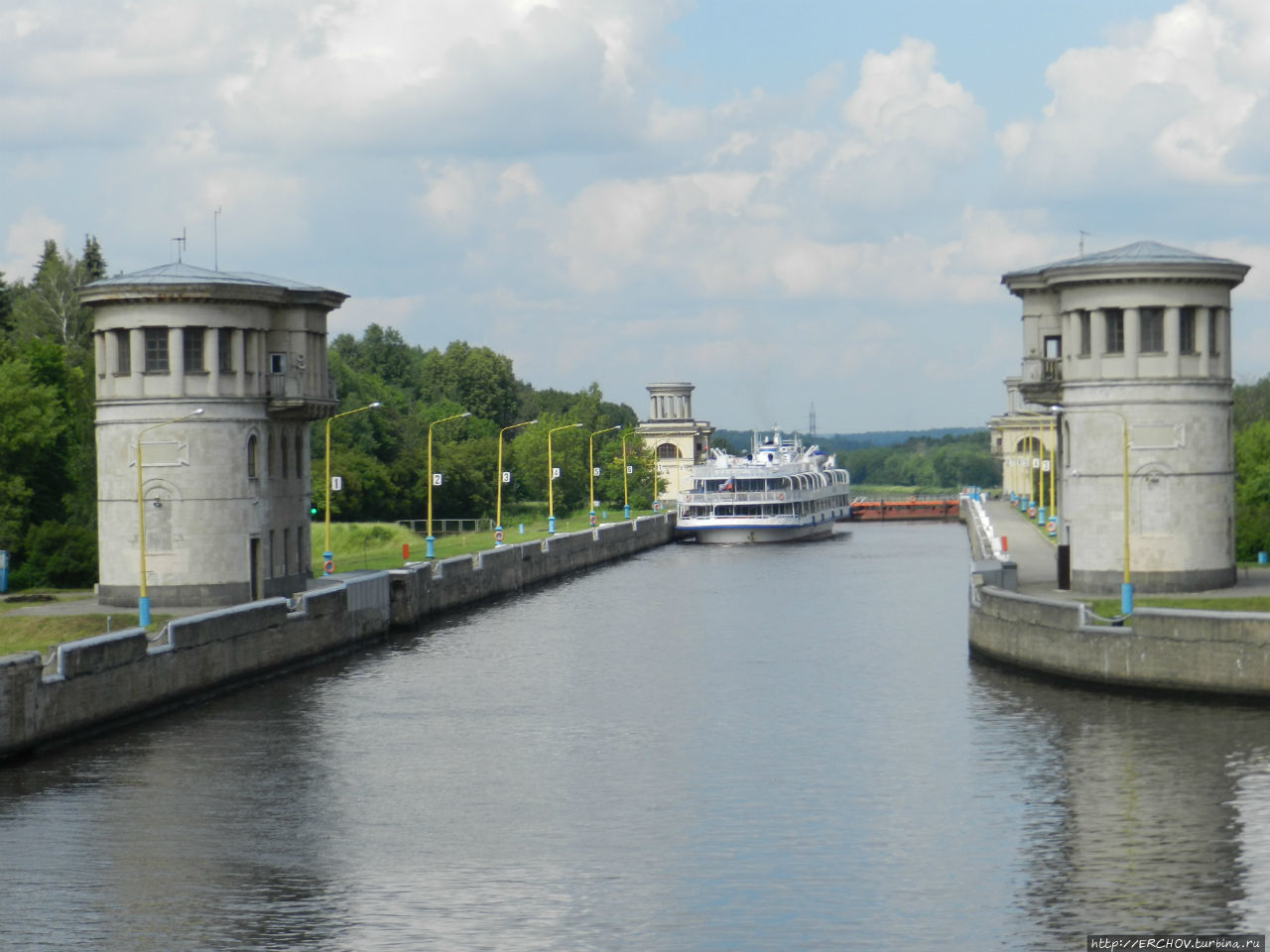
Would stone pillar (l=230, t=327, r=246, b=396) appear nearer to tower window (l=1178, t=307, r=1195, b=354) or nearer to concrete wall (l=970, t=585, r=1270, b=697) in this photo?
concrete wall (l=970, t=585, r=1270, b=697)

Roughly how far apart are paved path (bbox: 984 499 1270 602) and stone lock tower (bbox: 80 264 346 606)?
24998mm

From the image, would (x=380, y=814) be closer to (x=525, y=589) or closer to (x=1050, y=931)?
(x=1050, y=931)

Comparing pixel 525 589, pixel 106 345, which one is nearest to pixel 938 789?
pixel 106 345

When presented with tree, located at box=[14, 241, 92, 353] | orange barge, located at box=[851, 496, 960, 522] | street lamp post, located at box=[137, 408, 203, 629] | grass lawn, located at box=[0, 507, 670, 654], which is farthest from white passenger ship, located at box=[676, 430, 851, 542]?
street lamp post, located at box=[137, 408, 203, 629]

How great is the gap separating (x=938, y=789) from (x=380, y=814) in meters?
10.6

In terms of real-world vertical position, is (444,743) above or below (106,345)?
below

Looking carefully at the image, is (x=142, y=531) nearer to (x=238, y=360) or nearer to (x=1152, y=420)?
(x=238, y=360)

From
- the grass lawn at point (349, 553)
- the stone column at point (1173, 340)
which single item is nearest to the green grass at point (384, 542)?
the grass lawn at point (349, 553)

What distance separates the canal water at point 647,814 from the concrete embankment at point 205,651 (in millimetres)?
750

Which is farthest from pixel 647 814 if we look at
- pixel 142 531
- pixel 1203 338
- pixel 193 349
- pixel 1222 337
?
pixel 1222 337

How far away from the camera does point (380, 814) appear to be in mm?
34562

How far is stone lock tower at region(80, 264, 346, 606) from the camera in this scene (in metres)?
58.4

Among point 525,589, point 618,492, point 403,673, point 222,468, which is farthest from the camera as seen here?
point 618,492

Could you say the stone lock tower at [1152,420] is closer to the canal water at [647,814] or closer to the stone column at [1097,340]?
the stone column at [1097,340]
